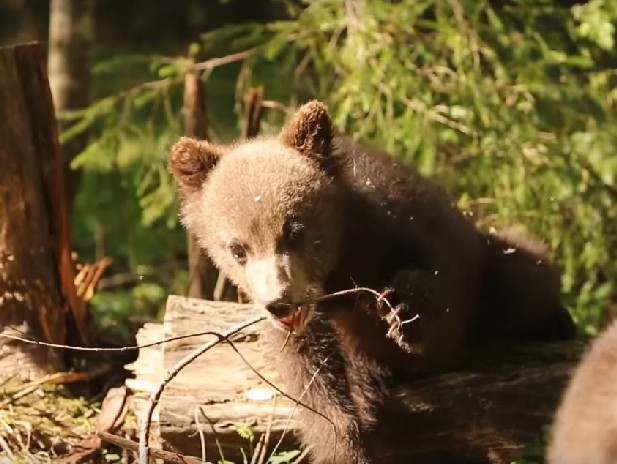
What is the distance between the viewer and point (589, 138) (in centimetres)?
634

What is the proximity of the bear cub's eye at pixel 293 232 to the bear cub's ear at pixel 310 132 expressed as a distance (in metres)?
0.36

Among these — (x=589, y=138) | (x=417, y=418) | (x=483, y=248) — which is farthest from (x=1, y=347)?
(x=589, y=138)

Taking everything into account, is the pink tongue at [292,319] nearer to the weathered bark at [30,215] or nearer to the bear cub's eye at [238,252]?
the bear cub's eye at [238,252]

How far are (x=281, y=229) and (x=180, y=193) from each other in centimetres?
66

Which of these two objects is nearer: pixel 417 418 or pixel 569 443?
pixel 569 443

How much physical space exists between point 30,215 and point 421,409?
2.00 m

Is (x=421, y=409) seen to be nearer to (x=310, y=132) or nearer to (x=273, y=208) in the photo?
(x=273, y=208)

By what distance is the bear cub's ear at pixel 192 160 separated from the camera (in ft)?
14.5

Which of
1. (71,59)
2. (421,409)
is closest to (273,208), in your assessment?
(421,409)

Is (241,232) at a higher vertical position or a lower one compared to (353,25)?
lower

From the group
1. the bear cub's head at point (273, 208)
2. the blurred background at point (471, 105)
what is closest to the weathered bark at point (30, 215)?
the blurred background at point (471, 105)

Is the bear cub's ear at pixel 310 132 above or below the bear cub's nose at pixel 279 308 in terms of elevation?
above

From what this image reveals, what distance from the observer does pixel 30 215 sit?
5.11 metres

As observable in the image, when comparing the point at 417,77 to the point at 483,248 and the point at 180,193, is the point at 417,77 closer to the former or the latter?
the point at 483,248
